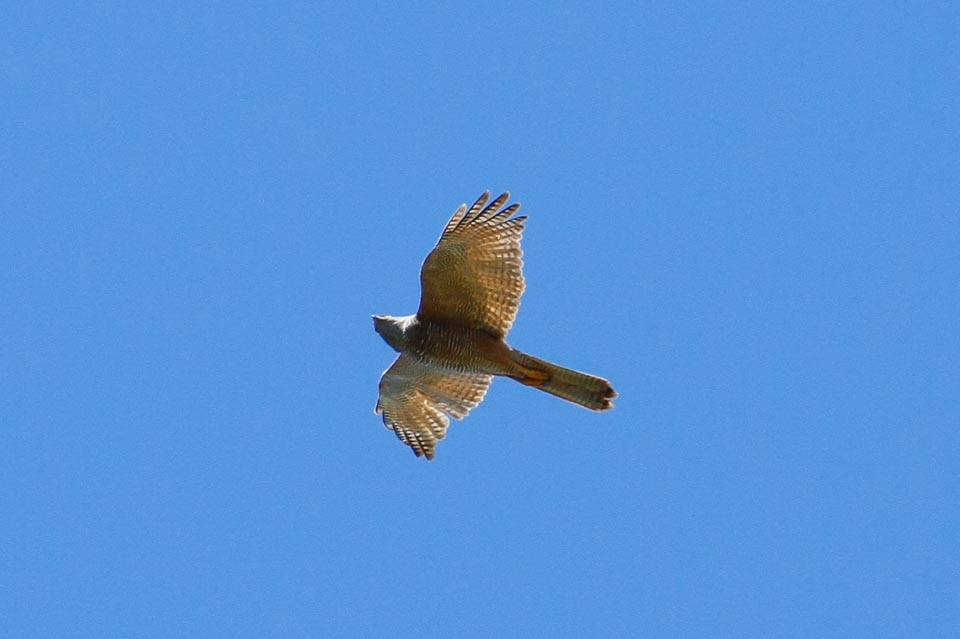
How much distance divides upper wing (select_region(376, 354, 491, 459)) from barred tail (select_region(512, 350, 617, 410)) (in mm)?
1094

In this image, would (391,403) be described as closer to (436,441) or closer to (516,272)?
(436,441)

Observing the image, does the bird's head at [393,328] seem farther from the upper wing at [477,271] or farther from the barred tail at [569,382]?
the barred tail at [569,382]

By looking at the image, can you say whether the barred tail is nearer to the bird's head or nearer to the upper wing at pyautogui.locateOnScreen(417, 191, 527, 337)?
the upper wing at pyautogui.locateOnScreen(417, 191, 527, 337)

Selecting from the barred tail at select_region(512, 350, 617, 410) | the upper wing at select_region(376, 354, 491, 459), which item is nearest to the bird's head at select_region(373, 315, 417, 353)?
the upper wing at select_region(376, 354, 491, 459)

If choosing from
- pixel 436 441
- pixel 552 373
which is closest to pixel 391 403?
pixel 436 441

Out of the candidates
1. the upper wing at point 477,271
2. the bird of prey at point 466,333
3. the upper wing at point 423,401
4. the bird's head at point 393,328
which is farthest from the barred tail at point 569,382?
the bird's head at point 393,328

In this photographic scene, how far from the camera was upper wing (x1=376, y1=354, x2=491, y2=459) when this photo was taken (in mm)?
15133

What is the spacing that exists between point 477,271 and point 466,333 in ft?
2.28

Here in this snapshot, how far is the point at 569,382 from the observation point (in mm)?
14078

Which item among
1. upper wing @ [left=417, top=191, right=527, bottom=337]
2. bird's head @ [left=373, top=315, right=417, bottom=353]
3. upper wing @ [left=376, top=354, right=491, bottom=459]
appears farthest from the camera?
upper wing @ [left=376, top=354, right=491, bottom=459]

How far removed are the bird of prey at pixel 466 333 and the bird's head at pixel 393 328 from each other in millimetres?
10

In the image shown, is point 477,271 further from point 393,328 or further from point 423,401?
point 423,401

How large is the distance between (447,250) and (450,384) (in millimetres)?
1815

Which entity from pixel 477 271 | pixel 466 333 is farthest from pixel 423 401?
pixel 477 271
